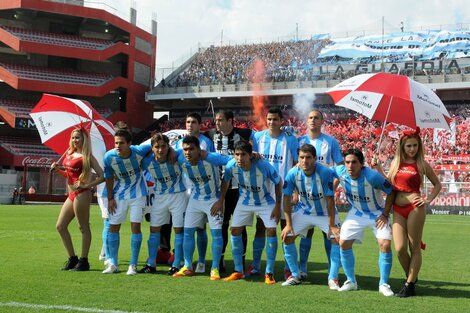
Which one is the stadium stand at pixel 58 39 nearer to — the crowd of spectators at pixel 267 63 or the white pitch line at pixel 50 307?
the crowd of spectators at pixel 267 63

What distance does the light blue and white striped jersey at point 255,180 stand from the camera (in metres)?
7.44

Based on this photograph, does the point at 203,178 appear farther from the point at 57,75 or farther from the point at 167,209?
the point at 57,75

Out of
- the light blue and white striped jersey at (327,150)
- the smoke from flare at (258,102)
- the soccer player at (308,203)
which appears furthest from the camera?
the smoke from flare at (258,102)

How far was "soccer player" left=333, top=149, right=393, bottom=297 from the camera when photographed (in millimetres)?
6711

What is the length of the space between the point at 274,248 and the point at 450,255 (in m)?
4.93

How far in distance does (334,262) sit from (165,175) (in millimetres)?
2548

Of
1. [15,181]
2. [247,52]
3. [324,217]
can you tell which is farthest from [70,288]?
[247,52]

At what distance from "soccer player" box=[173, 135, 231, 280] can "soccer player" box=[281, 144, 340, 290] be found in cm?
98

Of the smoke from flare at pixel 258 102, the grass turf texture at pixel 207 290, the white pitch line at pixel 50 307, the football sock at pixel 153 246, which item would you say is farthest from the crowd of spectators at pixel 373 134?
the white pitch line at pixel 50 307

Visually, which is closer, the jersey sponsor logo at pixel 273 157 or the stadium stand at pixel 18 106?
the jersey sponsor logo at pixel 273 157

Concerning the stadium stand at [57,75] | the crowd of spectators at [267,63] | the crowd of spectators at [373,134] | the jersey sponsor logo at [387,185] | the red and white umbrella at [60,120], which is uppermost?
the crowd of spectators at [267,63]

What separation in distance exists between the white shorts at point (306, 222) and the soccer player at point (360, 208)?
318 mm

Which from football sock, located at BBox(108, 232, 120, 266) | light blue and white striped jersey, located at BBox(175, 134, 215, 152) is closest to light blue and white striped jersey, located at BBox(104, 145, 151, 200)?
football sock, located at BBox(108, 232, 120, 266)

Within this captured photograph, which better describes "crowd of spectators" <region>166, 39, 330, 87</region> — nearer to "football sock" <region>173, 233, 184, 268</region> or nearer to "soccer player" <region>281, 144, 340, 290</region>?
"football sock" <region>173, 233, 184, 268</region>
